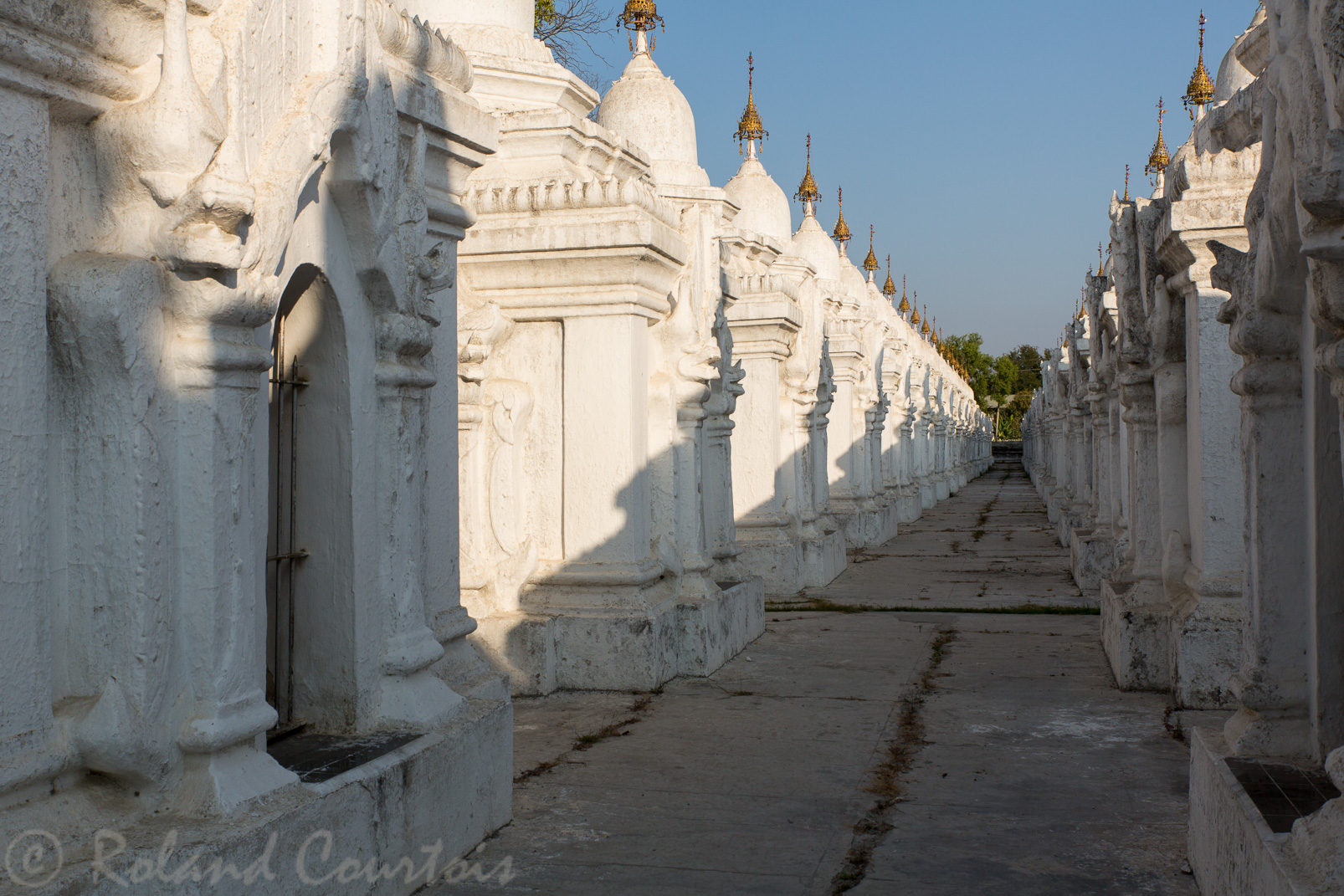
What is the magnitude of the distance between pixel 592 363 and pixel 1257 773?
4696 millimetres

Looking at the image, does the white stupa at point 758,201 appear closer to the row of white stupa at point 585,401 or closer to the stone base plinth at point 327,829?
the row of white stupa at point 585,401

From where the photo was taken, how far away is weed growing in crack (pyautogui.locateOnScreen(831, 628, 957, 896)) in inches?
170

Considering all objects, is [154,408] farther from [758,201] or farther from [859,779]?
A: [758,201]

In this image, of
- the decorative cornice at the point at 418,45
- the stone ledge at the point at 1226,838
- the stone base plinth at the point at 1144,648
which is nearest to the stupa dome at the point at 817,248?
the stone base plinth at the point at 1144,648

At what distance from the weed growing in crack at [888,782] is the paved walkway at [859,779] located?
13 mm

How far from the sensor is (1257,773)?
12.5 feet

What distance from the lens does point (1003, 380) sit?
97.0 m

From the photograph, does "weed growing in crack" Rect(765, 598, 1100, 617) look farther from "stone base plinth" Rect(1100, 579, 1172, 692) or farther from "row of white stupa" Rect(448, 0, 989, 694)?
"stone base plinth" Rect(1100, 579, 1172, 692)

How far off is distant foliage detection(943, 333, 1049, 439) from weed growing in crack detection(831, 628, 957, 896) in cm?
9108

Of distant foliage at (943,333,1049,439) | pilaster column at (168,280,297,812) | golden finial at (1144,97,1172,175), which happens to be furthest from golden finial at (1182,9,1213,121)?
distant foliage at (943,333,1049,439)

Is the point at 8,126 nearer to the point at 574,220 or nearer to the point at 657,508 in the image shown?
the point at 574,220

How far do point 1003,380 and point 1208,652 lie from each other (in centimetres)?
9332

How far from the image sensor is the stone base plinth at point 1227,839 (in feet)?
9.93

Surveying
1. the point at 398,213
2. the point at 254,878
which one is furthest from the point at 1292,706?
the point at 398,213
